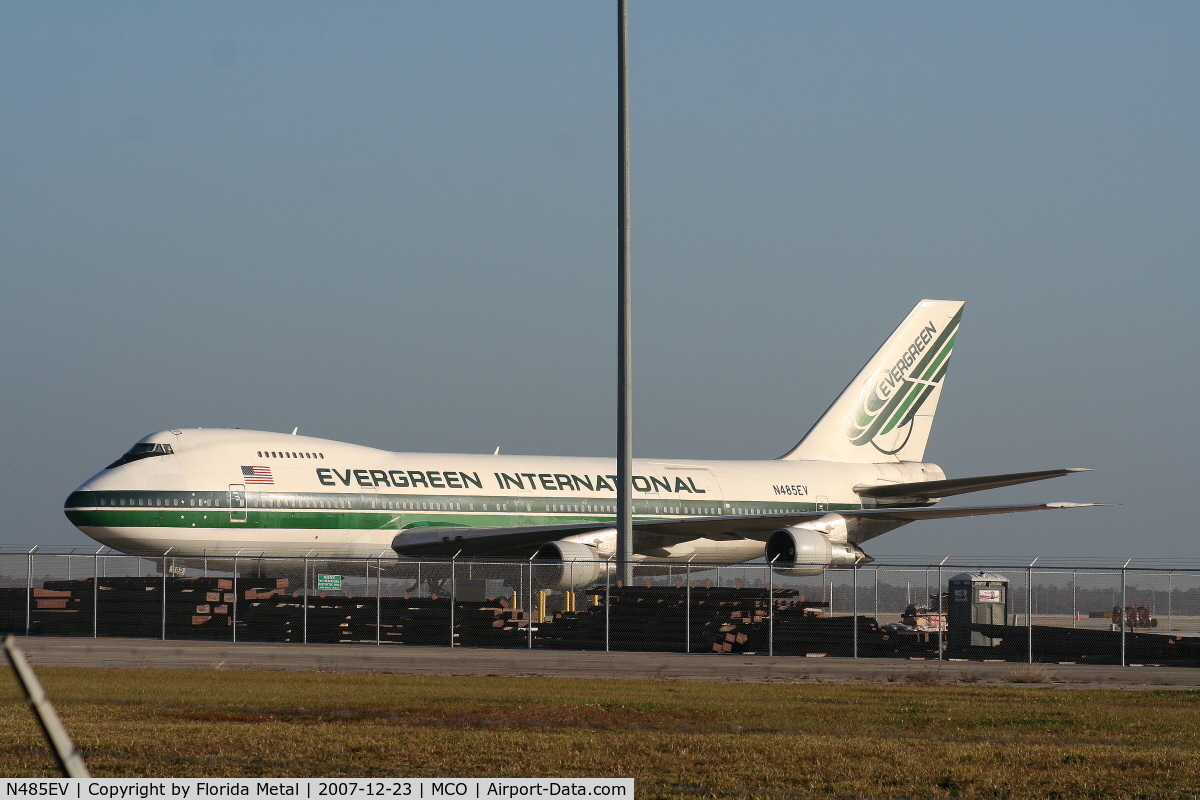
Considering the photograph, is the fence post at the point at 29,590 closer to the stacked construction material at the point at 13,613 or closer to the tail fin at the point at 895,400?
the stacked construction material at the point at 13,613

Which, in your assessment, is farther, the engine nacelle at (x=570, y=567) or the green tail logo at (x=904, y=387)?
the green tail logo at (x=904, y=387)

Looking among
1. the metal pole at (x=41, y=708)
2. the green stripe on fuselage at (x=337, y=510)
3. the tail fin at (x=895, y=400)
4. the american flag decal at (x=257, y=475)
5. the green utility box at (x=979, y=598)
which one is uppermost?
the tail fin at (x=895, y=400)

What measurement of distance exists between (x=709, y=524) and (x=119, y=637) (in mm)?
14563

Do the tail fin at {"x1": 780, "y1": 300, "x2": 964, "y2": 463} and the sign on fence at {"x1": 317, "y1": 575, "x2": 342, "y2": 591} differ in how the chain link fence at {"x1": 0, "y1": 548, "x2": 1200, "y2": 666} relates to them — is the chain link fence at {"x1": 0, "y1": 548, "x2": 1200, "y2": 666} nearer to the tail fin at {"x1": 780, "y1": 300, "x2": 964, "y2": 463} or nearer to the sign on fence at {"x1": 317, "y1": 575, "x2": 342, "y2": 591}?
the sign on fence at {"x1": 317, "y1": 575, "x2": 342, "y2": 591}

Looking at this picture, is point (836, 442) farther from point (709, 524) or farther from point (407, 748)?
point (407, 748)

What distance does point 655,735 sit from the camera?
12.1 metres

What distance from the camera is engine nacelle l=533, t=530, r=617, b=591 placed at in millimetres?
31938

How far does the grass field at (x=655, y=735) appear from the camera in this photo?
959 centimetres

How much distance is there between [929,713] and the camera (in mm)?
14617

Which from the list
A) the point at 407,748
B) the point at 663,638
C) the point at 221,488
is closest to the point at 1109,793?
the point at 407,748
